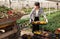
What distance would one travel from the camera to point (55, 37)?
6492 mm

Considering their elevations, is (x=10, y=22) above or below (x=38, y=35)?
above

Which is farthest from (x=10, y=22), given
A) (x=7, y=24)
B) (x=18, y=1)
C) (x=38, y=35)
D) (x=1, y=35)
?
(x=18, y=1)

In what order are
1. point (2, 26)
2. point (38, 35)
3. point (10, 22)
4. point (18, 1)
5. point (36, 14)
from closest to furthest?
point (2, 26) < point (10, 22) < point (38, 35) < point (36, 14) < point (18, 1)

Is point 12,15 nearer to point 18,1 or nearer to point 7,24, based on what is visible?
point 7,24

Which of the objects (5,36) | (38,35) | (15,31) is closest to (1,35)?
(5,36)

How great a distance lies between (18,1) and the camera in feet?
→ 47.2

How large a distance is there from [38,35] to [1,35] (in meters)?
1.75

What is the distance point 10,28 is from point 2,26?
0.70m

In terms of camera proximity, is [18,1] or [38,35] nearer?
[38,35]

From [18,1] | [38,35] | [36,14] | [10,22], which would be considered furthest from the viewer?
[18,1]

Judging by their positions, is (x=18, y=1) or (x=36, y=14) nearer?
(x=36, y=14)

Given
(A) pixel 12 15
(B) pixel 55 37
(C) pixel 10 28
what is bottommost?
(B) pixel 55 37

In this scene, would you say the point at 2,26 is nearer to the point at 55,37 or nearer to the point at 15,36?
the point at 15,36

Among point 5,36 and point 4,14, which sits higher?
point 4,14
